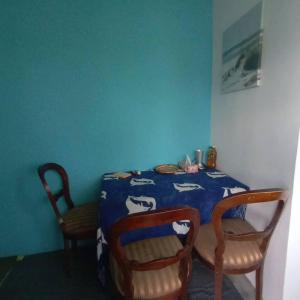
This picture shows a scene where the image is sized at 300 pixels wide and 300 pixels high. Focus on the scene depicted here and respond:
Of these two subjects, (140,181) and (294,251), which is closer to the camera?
(294,251)

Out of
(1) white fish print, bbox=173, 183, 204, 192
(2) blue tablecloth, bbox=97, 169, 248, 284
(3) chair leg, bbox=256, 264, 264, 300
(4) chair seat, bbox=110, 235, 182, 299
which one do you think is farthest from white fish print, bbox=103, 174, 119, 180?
(3) chair leg, bbox=256, 264, 264, 300

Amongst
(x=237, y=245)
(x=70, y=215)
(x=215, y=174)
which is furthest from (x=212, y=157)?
(x=70, y=215)

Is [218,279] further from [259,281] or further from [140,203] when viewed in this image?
[140,203]

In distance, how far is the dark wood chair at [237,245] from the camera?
0.87 meters

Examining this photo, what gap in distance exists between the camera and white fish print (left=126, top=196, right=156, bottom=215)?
117cm

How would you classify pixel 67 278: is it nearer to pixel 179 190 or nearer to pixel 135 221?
pixel 179 190

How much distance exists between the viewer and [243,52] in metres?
1.37

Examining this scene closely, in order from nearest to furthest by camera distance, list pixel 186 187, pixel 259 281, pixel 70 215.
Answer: pixel 259 281
pixel 186 187
pixel 70 215

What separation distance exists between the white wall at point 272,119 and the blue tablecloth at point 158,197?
8.7 inches

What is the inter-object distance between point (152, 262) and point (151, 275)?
16 cm

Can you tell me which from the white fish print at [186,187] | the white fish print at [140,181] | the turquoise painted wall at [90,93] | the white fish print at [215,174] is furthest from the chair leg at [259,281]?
the turquoise painted wall at [90,93]

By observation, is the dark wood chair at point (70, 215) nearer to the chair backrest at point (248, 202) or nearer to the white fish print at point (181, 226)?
the white fish print at point (181, 226)

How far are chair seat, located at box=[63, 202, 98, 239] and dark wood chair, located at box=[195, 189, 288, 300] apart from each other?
31.1 inches

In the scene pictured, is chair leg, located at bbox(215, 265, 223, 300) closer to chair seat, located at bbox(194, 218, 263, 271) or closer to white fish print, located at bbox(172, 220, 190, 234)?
chair seat, located at bbox(194, 218, 263, 271)
